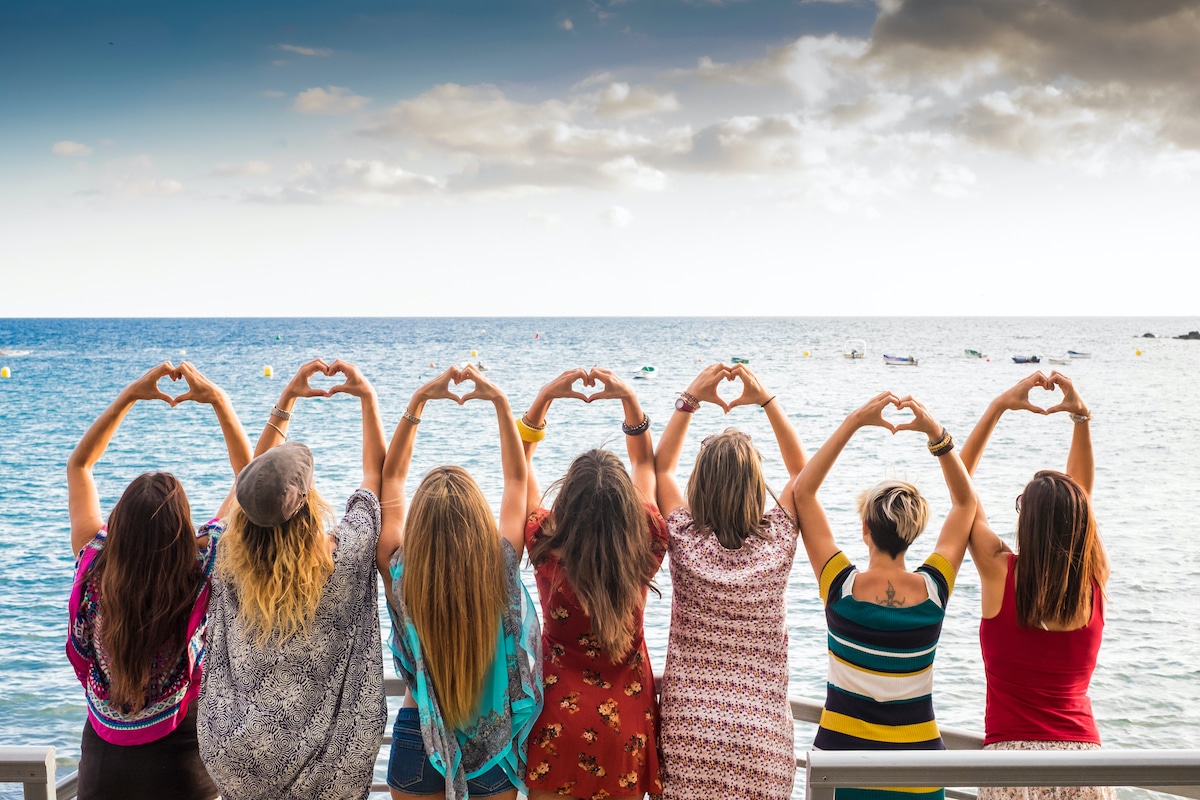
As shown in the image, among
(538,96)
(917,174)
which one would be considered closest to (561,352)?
(538,96)

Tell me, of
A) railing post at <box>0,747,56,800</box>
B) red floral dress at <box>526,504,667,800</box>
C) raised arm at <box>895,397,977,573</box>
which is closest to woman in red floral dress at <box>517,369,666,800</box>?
red floral dress at <box>526,504,667,800</box>

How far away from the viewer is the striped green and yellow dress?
2195mm

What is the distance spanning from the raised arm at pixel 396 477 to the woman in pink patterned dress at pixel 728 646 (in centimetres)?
80

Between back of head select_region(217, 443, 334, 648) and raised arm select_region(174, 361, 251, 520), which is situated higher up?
raised arm select_region(174, 361, 251, 520)

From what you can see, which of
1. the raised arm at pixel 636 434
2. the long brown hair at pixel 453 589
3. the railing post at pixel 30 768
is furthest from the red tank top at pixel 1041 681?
the railing post at pixel 30 768

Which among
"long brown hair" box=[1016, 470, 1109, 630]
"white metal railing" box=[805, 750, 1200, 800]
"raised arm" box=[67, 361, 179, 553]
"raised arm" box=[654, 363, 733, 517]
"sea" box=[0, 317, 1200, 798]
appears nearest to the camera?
"white metal railing" box=[805, 750, 1200, 800]

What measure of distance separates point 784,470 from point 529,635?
1502 cm

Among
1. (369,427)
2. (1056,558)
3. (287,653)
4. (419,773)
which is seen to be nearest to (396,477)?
(369,427)

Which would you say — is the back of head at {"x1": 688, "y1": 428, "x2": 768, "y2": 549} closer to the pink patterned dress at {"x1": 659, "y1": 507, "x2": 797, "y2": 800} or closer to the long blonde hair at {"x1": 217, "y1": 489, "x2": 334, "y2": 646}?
the pink patterned dress at {"x1": 659, "y1": 507, "x2": 797, "y2": 800}

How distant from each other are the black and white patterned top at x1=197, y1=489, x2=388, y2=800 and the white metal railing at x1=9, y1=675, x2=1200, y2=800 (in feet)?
1.55

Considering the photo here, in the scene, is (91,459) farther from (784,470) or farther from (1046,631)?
(784,470)

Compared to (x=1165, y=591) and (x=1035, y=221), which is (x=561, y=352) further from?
(x=1165, y=591)

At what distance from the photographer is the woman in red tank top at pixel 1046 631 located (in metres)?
2.23

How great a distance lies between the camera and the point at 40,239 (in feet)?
191
